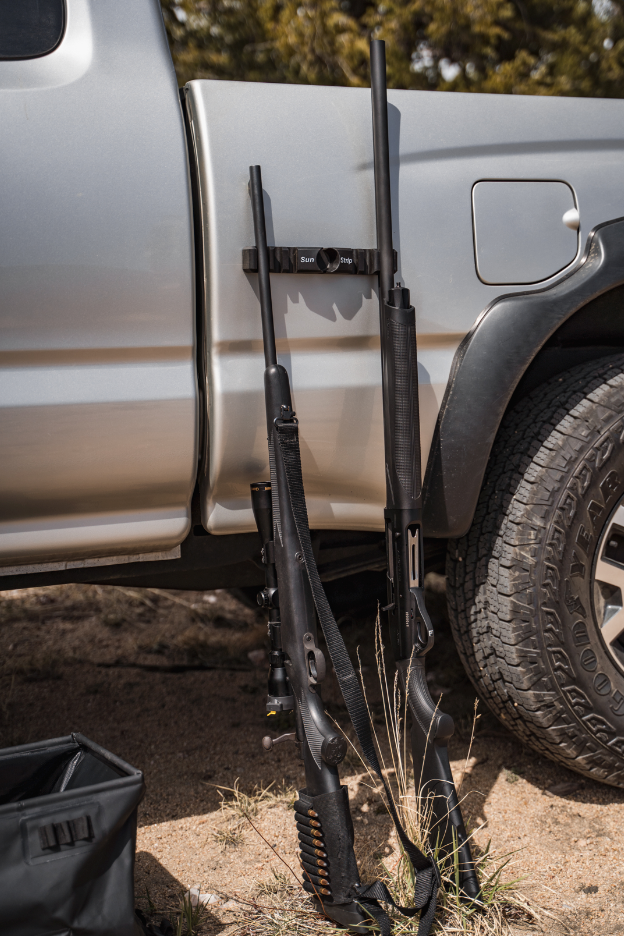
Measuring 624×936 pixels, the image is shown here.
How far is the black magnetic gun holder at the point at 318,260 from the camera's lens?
162 centimetres

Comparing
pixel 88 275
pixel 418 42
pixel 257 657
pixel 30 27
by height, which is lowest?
pixel 257 657

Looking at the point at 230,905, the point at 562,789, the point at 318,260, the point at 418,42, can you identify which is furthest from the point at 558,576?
the point at 418,42

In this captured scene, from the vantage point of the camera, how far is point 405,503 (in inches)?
66.7

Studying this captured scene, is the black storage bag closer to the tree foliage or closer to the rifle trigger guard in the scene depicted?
the rifle trigger guard

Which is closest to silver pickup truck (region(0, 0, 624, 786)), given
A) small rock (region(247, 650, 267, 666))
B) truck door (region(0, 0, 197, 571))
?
truck door (region(0, 0, 197, 571))

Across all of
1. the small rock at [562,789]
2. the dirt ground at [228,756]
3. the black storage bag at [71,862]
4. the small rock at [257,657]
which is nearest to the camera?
the black storage bag at [71,862]

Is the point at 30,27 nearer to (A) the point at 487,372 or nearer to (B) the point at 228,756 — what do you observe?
(A) the point at 487,372

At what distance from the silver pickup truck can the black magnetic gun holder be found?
14 mm

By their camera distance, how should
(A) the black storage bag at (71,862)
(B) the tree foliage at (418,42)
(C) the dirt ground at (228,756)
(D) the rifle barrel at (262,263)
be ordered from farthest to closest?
(B) the tree foliage at (418,42), (C) the dirt ground at (228,756), (D) the rifle barrel at (262,263), (A) the black storage bag at (71,862)

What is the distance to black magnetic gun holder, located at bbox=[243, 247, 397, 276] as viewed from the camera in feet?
5.31

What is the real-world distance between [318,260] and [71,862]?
1.21 metres

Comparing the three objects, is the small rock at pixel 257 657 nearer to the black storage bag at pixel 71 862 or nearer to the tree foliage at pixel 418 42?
the black storage bag at pixel 71 862

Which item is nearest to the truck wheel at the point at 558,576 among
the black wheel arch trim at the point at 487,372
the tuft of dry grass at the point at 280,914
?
the black wheel arch trim at the point at 487,372

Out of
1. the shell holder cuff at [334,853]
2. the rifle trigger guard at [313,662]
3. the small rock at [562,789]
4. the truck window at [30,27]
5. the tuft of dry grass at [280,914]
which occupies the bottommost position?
the small rock at [562,789]
